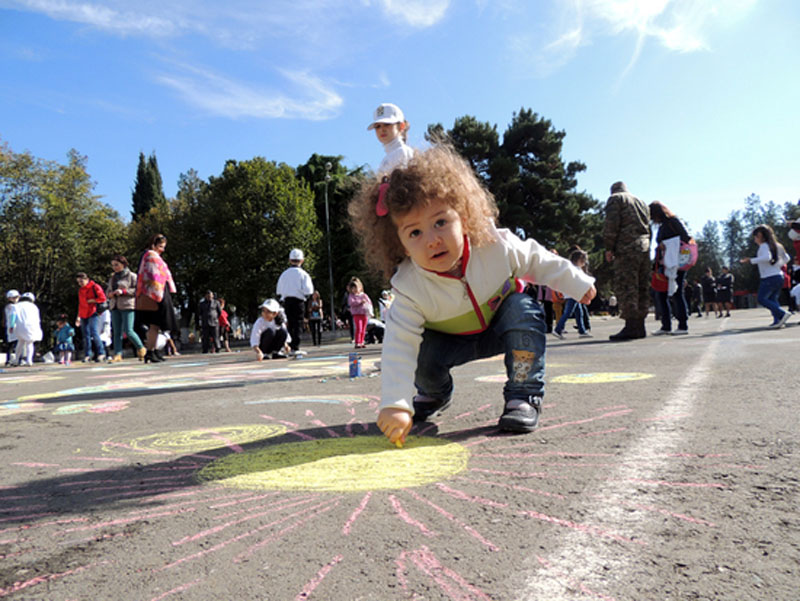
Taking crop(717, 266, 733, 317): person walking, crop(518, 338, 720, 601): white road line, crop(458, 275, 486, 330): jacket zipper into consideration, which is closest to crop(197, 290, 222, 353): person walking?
crop(458, 275, 486, 330): jacket zipper

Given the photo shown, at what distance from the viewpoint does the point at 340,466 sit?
1.88 m

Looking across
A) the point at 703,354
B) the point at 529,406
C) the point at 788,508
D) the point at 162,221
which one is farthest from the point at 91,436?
the point at 162,221

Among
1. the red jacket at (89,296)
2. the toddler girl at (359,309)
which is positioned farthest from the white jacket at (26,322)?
the toddler girl at (359,309)

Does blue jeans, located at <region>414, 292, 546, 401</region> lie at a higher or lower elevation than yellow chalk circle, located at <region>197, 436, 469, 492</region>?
higher

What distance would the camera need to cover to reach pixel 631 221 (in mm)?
8141

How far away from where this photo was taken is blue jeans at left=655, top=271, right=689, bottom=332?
8.95 meters

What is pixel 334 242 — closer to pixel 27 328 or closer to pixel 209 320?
pixel 209 320

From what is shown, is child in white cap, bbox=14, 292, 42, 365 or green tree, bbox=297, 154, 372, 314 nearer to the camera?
child in white cap, bbox=14, 292, 42, 365

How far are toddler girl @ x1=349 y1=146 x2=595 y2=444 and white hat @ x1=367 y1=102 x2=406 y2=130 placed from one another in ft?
7.14

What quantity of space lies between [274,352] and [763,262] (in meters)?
8.67

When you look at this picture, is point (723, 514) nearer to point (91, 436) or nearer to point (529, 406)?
point (529, 406)

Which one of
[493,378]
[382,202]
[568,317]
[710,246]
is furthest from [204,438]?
[710,246]

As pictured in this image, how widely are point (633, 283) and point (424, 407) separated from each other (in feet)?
20.5

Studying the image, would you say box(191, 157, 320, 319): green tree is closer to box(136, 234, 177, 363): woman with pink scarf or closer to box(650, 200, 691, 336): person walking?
box(136, 234, 177, 363): woman with pink scarf
